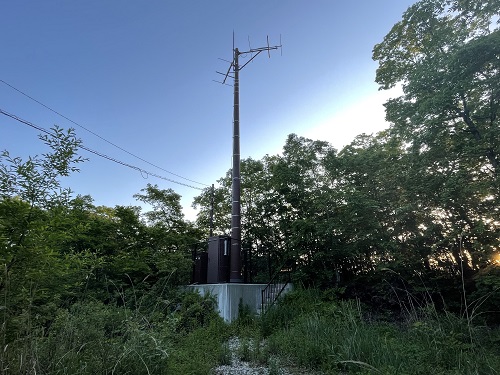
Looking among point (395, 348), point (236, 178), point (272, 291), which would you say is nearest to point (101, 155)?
point (236, 178)

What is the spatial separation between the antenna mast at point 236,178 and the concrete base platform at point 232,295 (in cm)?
37

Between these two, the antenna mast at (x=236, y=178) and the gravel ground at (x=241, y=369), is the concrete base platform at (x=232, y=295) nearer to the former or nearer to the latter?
the antenna mast at (x=236, y=178)

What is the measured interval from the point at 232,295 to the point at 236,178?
339 cm

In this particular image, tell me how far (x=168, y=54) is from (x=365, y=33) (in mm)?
5616

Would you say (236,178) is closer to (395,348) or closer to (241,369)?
(241,369)

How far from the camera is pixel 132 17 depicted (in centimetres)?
684

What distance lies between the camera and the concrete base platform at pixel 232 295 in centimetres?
724

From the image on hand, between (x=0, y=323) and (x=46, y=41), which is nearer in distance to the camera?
(x=0, y=323)

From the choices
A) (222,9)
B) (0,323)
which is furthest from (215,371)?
(222,9)

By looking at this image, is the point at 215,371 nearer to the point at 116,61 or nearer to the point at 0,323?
the point at 0,323

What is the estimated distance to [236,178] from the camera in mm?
9000

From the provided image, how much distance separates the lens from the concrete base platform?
7.24 metres

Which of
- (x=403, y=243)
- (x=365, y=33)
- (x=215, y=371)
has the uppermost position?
(x=365, y=33)

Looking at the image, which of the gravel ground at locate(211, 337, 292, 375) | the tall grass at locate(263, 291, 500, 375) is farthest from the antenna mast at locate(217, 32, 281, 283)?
the gravel ground at locate(211, 337, 292, 375)
